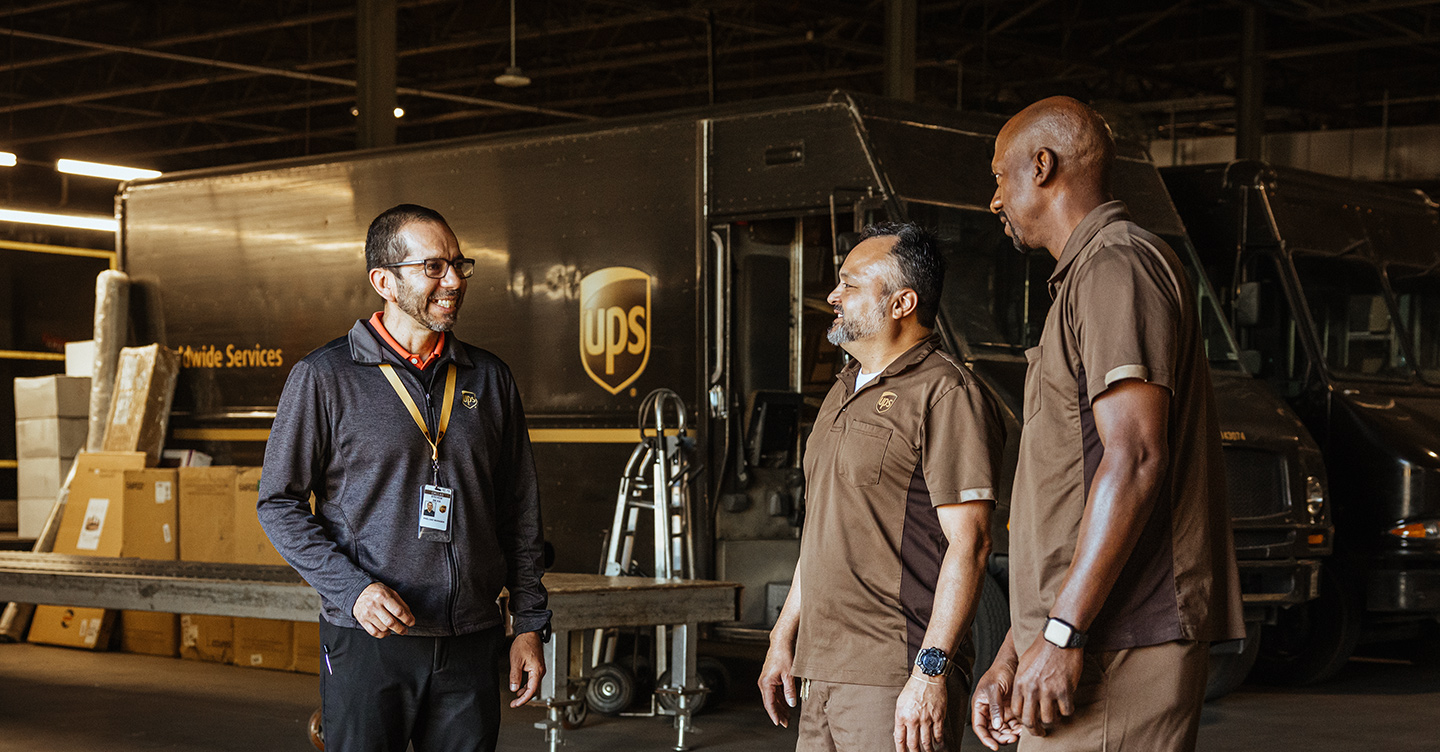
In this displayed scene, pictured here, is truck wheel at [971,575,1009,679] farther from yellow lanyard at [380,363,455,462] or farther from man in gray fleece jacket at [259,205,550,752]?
yellow lanyard at [380,363,455,462]

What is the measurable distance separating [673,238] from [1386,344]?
4468 mm

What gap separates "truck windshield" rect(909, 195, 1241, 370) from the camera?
7.73 meters

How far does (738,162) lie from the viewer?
26.4 feet

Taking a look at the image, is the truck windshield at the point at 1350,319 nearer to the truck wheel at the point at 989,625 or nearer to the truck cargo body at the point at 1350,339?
the truck cargo body at the point at 1350,339

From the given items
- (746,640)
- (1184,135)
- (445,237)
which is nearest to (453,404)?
(445,237)

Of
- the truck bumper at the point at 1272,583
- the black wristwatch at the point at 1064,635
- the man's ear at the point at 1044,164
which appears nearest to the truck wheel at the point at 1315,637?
the truck bumper at the point at 1272,583

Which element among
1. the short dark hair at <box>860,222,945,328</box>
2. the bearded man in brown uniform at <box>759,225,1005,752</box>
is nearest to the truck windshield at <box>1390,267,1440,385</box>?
the short dark hair at <box>860,222,945,328</box>

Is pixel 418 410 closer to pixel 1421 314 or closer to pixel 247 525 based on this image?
pixel 247 525

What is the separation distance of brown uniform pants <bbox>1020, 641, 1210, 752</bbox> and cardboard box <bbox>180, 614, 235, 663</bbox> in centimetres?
836

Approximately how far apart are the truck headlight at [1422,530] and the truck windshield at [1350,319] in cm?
96

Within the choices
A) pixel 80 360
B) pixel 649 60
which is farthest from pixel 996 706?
pixel 649 60

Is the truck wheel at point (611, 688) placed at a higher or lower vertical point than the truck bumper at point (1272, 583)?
lower

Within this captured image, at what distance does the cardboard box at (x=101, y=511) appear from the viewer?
33.3 ft

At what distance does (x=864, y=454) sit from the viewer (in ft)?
11.4
